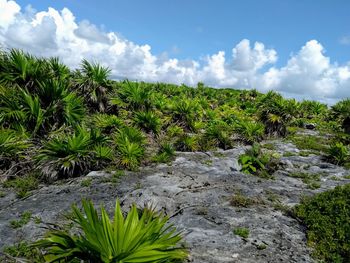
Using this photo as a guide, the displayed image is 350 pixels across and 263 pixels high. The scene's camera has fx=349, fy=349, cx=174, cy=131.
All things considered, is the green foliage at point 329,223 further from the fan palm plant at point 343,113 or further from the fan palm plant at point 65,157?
the fan palm plant at point 343,113

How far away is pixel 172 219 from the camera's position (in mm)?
8242

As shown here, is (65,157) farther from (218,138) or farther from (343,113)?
(343,113)

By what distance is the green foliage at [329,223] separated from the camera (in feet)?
22.0

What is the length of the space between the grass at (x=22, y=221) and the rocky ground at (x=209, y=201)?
3.7 inches

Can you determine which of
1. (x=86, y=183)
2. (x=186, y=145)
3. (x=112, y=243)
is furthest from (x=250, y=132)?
(x=112, y=243)

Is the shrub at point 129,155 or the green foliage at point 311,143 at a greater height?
the green foliage at point 311,143

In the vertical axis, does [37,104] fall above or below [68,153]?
above

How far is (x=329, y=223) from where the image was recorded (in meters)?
7.56

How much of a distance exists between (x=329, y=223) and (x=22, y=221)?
6.96 meters

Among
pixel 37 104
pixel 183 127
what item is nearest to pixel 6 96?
pixel 37 104

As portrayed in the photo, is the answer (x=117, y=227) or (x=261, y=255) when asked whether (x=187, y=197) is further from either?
(x=117, y=227)

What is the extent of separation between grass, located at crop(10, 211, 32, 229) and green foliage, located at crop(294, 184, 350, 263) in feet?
20.9

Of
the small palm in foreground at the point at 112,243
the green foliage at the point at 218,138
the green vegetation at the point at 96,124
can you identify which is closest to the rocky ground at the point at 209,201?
the green vegetation at the point at 96,124

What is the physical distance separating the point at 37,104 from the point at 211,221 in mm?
8792
